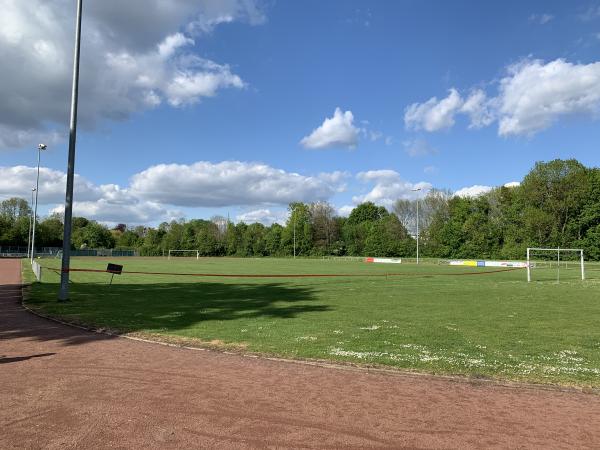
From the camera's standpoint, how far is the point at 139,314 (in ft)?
46.4

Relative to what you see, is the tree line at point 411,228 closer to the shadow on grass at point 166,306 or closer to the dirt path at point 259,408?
the shadow on grass at point 166,306

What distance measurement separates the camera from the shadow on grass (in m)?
12.8

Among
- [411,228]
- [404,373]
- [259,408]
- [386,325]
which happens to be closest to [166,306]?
[386,325]

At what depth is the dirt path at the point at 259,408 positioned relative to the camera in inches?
191

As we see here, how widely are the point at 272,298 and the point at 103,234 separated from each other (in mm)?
128741

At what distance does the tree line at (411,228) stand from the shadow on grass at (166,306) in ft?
221

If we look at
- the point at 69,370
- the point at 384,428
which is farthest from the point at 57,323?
the point at 384,428

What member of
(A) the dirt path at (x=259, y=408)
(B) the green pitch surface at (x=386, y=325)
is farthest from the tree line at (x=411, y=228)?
(A) the dirt path at (x=259, y=408)

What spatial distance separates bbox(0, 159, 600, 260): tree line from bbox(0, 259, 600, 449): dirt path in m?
76.7

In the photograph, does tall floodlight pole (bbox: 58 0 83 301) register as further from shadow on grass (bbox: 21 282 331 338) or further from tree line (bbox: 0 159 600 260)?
tree line (bbox: 0 159 600 260)

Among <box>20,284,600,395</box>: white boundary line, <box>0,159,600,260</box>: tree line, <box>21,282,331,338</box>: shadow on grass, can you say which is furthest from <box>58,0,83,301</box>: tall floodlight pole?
<box>0,159,600,260</box>: tree line

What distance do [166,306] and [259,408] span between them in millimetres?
11386

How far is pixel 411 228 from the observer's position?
106625 millimetres

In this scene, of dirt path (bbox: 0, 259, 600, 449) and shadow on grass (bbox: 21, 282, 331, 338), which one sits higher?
dirt path (bbox: 0, 259, 600, 449)
